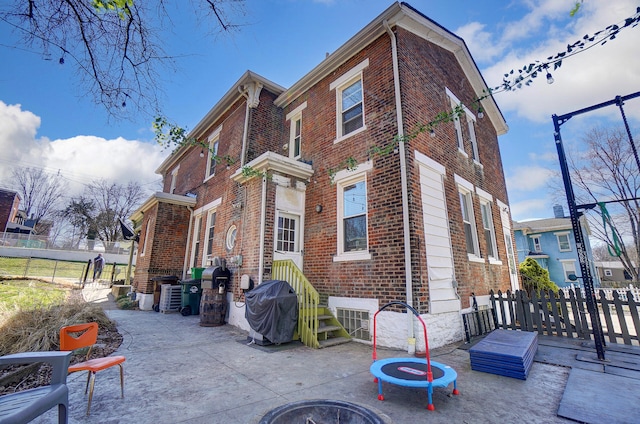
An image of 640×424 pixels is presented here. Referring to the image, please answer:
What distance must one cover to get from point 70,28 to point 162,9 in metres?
1.01

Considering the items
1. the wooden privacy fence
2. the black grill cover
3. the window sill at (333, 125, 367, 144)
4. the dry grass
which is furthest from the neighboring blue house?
the dry grass

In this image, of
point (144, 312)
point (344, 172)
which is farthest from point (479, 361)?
point (144, 312)

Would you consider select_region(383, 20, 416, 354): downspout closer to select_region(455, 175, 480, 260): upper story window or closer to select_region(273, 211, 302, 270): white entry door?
select_region(455, 175, 480, 260): upper story window

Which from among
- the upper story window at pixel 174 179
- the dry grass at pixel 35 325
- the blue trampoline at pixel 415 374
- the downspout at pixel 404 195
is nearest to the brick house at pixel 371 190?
the downspout at pixel 404 195

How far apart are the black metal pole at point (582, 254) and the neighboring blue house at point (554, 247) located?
2214cm

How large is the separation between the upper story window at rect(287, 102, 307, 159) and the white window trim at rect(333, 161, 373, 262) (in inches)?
102

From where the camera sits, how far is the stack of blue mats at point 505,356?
3920 mm

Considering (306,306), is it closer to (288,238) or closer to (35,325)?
(288,238)

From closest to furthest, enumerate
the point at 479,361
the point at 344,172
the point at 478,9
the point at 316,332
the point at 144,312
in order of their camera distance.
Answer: the point at 479,361 < the point at 316,332 < the point at 478,9 < the point at 344,172 < the point at 144,312

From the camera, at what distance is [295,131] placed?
9.89 m

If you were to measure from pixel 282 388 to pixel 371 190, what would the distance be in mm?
4538

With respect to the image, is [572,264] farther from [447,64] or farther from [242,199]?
[242,199]

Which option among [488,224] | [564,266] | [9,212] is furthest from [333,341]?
[9,212]

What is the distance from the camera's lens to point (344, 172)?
24.2 feet
